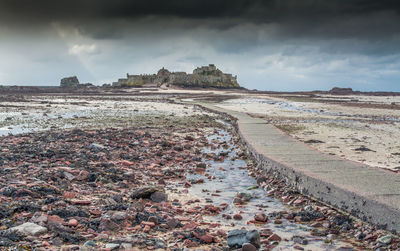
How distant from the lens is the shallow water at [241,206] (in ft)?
14.4

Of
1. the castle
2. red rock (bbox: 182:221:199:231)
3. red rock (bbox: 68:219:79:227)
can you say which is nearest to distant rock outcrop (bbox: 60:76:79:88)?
the castle

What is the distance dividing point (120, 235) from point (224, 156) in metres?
6.20

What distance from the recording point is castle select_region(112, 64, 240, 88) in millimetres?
88812

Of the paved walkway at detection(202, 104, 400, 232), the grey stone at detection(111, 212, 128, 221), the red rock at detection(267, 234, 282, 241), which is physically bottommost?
the red rock at detection(267, 234, 282, 241)

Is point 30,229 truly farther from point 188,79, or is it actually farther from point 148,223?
point 188,79

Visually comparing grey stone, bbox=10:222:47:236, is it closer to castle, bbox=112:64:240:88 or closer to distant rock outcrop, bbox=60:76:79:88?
Result: castle, bbox=112:64:240:88

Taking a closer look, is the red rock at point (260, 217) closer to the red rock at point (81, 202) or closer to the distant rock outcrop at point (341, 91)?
the red rock at point (81, 202)

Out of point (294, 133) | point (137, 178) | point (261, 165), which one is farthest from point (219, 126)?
point (137, 178)

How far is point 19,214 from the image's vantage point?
15.1ft

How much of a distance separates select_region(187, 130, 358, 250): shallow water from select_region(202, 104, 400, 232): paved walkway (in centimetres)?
56

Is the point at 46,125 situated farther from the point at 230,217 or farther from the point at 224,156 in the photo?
the point at 230,217

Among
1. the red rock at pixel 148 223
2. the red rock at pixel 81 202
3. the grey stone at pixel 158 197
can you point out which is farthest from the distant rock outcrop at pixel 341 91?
the red rock at pixel 148 223

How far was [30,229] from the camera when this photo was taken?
13.3ft

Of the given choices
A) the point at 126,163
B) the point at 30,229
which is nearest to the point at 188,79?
the point at 126,163
